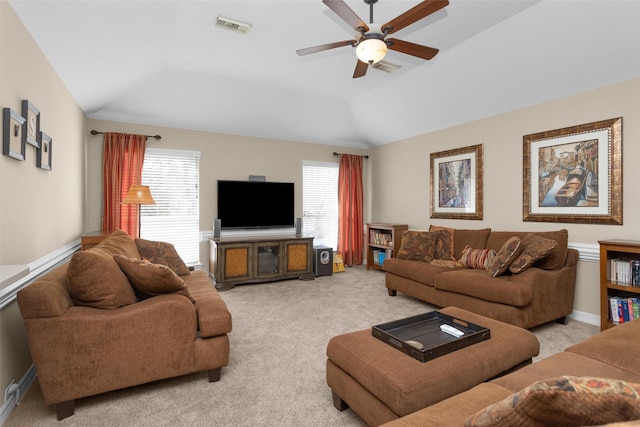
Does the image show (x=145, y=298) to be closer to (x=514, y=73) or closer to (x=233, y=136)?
(x=233, y=136)

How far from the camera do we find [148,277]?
212cm

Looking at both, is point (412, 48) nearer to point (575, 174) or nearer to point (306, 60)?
point (306, 60)

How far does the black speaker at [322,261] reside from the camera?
5.64m

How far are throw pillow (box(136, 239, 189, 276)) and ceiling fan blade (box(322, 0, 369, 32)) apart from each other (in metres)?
2.87

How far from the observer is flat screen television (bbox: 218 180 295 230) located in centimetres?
538

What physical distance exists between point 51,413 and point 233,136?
4416 mm

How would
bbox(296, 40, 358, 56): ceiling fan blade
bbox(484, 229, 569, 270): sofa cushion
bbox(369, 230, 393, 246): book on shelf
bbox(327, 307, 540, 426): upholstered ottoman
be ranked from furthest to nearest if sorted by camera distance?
bbox(369, 230, 393, 246): book on shelf
bbox(484, 229, 569, 270): sofa cushion
bbox(296, 40, 358, 56): ceiling fan blade
bbox(327, 307, 540, 426): upholstered ottoman

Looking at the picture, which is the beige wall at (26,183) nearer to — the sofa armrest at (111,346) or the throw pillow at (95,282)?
the sofa armrest at (111,346)

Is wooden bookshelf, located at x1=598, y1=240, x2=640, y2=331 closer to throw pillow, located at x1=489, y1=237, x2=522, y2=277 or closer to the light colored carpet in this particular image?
the light colored carpet

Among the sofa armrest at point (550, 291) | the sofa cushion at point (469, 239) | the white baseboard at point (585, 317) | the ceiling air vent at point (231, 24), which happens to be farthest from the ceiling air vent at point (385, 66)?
the white baseboard at point (585, 317)

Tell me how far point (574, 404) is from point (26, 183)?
3.09 meters

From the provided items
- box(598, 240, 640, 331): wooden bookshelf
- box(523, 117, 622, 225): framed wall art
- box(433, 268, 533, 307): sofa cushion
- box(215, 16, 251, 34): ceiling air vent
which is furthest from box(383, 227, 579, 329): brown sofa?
box(215, 16, 251, 34): ceiling air vent

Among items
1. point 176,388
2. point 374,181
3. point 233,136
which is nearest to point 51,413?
point 176,388

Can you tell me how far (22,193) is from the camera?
86.4 inches
